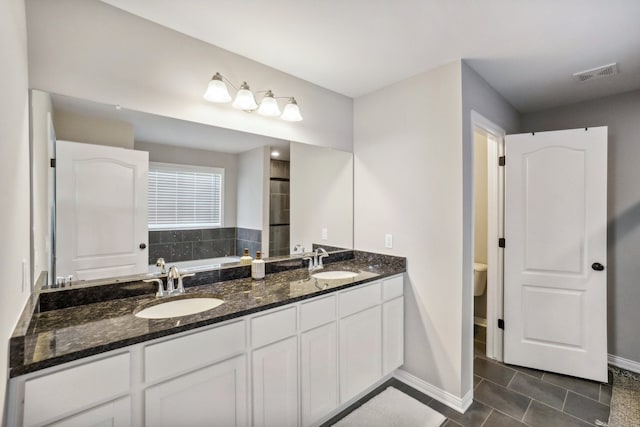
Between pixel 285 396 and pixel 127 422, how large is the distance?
754 mm

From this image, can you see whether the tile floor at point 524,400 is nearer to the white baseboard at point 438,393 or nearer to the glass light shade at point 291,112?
the white baseboard at point 438,393

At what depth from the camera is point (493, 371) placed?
99.7 inches

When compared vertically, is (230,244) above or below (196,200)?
below

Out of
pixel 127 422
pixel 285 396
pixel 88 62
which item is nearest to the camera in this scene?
pixel 127 422

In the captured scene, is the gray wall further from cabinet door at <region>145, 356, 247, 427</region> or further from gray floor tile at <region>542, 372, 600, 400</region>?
cabinet door at <region>145, 356, 247, 427</region>

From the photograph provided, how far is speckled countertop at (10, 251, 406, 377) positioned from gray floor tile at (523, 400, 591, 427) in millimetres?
1445

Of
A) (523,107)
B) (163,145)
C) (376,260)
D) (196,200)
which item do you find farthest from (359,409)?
(523,107)

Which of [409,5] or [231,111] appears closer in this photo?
[409,5]

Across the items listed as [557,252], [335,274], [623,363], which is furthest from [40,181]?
[623,363]

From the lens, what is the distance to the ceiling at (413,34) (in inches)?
59.7

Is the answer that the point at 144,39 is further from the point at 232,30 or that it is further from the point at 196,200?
the point at 196,200

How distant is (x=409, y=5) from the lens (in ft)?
4.92

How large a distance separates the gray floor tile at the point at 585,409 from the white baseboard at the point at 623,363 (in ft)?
2.65

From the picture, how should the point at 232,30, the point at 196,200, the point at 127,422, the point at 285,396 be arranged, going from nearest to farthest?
the point at 127,422
the point at 285,396
the point at 232,30
the point at 196,200
